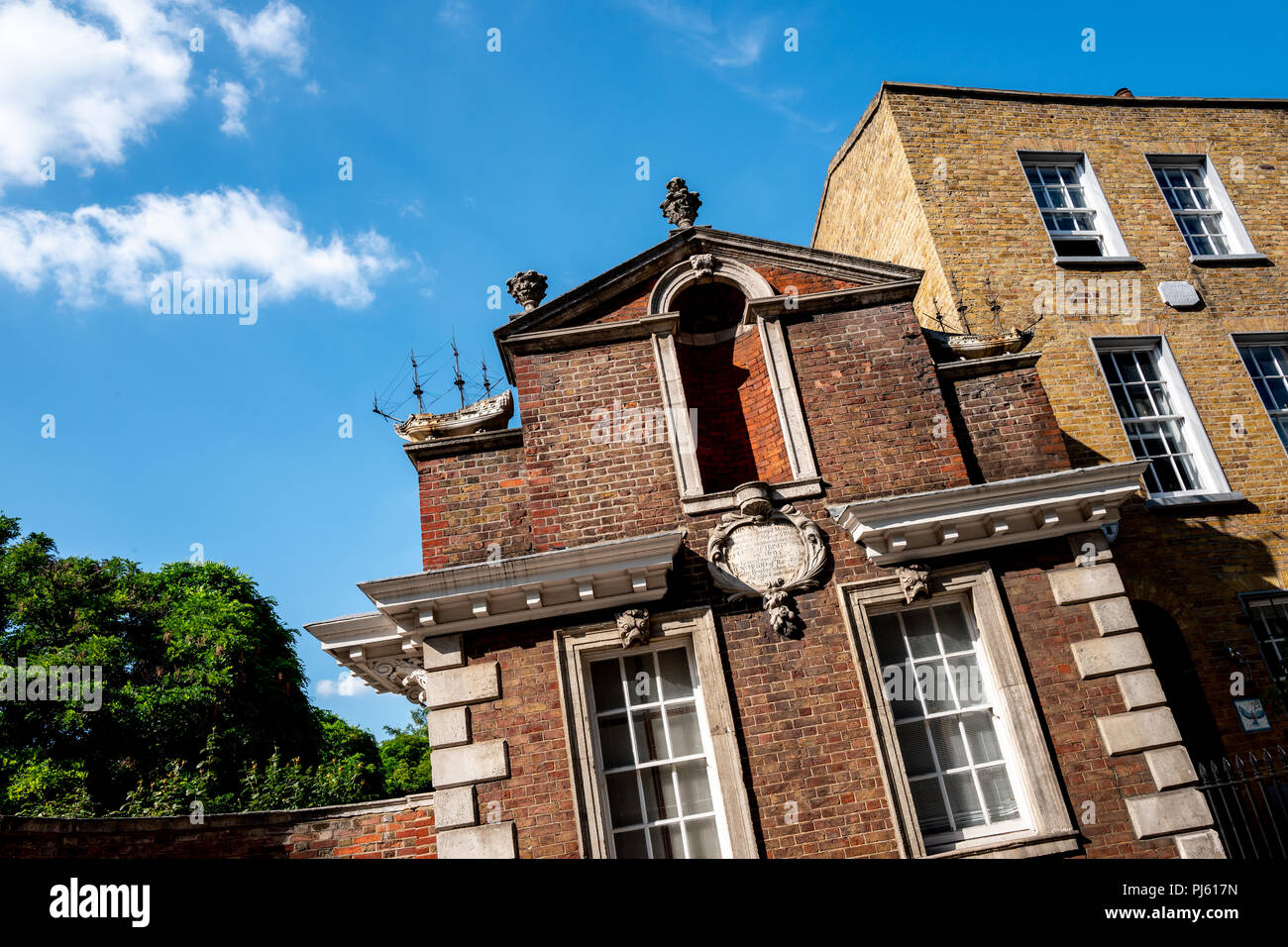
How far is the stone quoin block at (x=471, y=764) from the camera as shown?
823 cm

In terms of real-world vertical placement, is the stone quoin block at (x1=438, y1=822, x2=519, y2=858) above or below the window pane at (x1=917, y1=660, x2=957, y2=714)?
below

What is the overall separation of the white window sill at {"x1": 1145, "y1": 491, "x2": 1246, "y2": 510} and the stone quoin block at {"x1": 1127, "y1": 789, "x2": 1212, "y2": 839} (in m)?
4.66

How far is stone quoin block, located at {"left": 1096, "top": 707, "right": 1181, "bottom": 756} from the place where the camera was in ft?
27.6

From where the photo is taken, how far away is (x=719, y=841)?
27.3 ft

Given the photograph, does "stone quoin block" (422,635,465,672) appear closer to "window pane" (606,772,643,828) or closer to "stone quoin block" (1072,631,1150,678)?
"window pane" (606,772,643,828)

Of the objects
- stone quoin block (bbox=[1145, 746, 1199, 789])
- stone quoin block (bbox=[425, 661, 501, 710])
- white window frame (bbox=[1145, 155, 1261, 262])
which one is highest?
white window frame (bbox=[1145, 155, 1261, 262])

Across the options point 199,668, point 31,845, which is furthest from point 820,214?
point 199,668

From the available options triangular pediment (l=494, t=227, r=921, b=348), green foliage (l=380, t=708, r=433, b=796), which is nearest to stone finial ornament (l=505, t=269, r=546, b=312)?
triangular pediment (l=494, t=227, r=921, b=348)

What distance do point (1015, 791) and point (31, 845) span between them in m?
9.49

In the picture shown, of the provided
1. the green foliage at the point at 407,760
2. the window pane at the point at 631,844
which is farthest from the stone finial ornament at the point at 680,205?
the green foliage at the point at 407,760

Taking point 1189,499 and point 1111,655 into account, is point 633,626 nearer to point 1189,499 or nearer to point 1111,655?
point 1111,655
